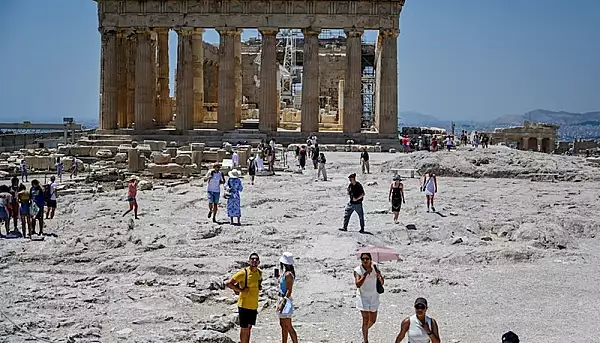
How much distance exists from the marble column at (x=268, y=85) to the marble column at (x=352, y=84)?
4.85 m

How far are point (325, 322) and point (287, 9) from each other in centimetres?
3862

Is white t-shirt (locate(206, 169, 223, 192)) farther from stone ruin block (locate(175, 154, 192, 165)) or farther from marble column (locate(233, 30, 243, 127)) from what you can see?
marble column (locate(233, 30, 243, 127))

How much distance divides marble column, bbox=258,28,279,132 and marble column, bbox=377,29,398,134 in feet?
23.2

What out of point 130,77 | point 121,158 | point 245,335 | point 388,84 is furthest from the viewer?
point 130,77

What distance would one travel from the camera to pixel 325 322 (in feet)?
39.4

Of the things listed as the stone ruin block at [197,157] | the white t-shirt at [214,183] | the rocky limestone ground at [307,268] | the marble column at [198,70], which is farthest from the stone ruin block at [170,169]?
the marble column at [198,70]

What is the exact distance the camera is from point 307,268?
15438 mm

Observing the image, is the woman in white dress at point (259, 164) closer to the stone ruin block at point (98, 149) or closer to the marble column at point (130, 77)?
the stone ruin block at point (98, 149)

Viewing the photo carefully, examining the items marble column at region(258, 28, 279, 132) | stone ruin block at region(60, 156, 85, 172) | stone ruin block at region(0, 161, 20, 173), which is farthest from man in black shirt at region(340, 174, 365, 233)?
marble column at region(258, 28, 279, 132)

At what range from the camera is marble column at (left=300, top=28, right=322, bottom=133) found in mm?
48938

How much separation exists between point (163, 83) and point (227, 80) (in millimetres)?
7408

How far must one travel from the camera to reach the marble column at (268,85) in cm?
4953

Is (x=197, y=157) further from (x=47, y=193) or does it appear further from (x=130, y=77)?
(x=130, y=77)

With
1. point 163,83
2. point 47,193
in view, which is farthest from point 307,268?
point 163,83
